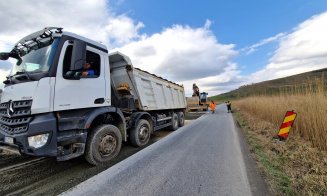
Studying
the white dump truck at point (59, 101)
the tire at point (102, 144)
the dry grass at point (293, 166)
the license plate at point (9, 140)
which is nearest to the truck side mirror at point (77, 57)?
the white dump truck at point (59, 101)

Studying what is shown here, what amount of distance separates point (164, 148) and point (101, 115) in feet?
6.65

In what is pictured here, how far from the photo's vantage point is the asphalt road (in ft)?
10.4

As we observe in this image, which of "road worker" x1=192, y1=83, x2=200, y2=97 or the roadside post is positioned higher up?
"road worker" x1=192, y1=83, x2=200, y2=97

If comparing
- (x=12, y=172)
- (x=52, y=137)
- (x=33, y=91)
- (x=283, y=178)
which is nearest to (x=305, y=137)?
(x=283, y=178)

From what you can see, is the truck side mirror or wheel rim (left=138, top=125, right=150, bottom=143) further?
wheel rim (left=138, top=125, right=150, bottom=143)

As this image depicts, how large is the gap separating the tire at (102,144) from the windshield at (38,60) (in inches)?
62.2

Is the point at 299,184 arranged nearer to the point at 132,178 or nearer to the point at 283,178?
the point at 283,178

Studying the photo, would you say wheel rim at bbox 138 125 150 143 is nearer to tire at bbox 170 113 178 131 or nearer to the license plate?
tire at bbox 170 113 178 131

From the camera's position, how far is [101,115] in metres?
4.80

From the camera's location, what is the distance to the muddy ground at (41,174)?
3.31 metres

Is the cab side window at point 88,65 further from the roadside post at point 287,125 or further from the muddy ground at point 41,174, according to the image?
the roadside post at point 287,125

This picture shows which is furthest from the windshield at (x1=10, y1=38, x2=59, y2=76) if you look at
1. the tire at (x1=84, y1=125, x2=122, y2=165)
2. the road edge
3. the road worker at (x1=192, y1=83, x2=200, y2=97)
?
the road worker at (x1=192, y1=83, x2=200, y2=97)

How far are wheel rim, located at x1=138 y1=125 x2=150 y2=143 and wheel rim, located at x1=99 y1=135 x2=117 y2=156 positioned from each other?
1.43m

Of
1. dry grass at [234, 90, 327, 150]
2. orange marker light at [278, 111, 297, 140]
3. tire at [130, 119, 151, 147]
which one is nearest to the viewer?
dry grass at [234, 90, 327, 150]
